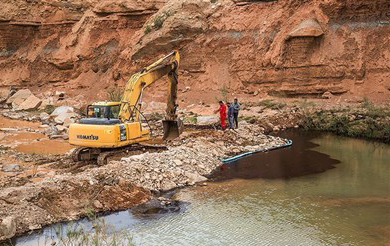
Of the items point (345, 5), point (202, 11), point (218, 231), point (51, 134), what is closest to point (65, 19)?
point (202, 11)

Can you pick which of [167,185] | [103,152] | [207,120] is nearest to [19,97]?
[207,120]

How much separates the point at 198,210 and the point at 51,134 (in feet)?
36.7

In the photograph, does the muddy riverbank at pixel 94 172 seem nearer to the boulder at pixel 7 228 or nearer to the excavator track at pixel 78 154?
the boulder at pixel 7 228

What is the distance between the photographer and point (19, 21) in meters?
32.7

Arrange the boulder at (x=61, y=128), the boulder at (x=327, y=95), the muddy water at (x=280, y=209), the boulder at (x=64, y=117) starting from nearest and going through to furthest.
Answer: the muddy water at (x=280, y=209), the boulder at (x=61, y=128), the boulder at (x=64, y=117), the boulder at (x=327, y=95)

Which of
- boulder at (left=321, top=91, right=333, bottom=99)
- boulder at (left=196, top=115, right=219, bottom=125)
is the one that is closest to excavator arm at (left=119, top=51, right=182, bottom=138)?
boulder at (left=196, top=115, right=219, bottom=125)

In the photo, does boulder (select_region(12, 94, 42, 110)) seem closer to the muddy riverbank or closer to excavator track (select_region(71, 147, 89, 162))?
the muddy riverbank

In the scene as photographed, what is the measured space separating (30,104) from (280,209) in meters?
20.4

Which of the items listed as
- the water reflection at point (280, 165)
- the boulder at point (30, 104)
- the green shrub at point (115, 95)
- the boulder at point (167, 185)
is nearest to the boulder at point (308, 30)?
the water reflection at point (280, 165)

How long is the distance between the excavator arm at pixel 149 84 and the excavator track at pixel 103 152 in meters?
0.85

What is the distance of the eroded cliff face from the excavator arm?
10.4 metres

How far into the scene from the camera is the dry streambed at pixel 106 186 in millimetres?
9172

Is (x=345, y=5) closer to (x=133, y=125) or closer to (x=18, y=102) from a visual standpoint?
(x=133, y=125)

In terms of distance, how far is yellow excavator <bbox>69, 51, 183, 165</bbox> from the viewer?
483 inches
